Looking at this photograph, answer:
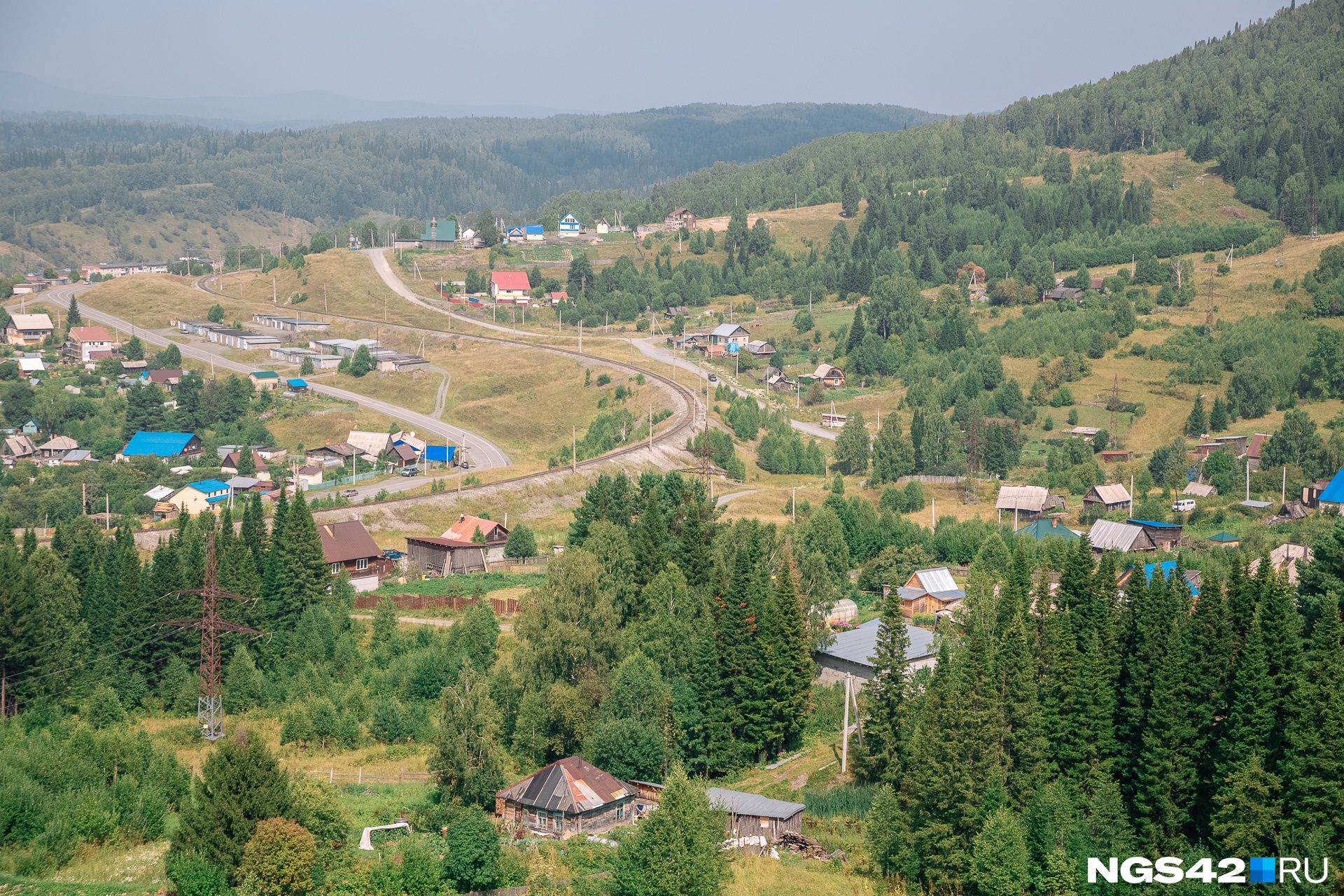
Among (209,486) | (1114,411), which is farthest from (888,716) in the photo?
(1114,411)

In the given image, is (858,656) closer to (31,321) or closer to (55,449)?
(55,449)

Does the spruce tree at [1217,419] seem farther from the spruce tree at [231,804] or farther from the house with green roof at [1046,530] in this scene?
the spruce tree at [231,804]

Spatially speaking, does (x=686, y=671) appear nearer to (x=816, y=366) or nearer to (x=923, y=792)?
(x=923, y=792)

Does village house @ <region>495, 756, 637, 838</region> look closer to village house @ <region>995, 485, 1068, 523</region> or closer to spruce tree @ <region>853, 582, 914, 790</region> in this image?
spruce tree @ <region>853, 582, 914, 790</region>

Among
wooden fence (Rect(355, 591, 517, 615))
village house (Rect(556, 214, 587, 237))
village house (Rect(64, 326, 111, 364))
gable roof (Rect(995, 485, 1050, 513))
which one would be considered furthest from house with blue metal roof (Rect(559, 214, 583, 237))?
wooden fence (Rect(355, 591, 517, 615))

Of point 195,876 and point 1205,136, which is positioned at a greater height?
point 1205,136

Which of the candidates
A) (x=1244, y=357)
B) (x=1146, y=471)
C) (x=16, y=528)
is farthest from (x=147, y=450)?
(x=1244, y=357)
